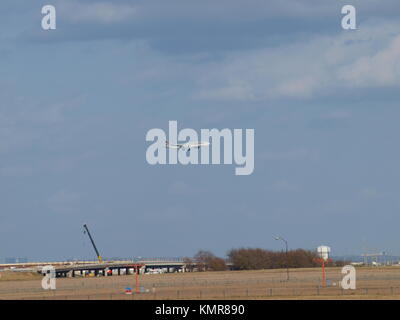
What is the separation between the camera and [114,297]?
109 m
